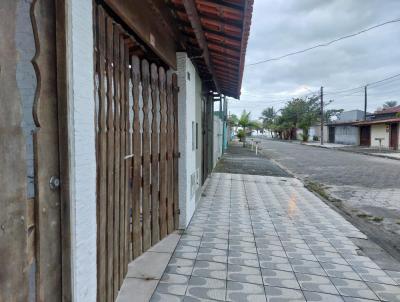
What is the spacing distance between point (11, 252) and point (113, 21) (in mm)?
2038

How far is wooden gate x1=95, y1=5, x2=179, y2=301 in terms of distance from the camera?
242cm

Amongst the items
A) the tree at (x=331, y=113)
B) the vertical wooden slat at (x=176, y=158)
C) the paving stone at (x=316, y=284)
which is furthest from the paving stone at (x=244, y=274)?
the tree at (x=331, y=113)

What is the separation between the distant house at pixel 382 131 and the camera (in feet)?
96.0

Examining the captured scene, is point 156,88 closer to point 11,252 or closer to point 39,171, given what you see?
point 39,171

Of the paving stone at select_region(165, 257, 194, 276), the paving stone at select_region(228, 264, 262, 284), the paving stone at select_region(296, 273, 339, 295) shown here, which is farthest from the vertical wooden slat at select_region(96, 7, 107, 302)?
the paving stone at select_region(296, 273, 339, 295)

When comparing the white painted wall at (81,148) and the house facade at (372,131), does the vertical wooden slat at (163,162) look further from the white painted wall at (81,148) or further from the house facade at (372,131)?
the house facade at (372,131)

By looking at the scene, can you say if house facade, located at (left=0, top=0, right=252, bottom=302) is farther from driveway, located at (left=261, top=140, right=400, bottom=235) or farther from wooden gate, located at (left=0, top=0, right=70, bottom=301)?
driveway, located at (left=261, top=140, right=400, bottom=235)

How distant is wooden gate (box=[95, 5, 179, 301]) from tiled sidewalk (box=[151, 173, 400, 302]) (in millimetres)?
495

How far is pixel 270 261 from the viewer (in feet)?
12.2

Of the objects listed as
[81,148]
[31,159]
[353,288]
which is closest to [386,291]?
[353,288]

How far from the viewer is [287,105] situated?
5409 cm

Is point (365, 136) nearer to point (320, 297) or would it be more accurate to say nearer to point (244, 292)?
point (320, 297)

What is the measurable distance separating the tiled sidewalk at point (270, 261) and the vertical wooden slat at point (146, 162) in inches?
18.1

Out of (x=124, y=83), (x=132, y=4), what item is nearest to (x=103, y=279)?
(x=124, y=83)
